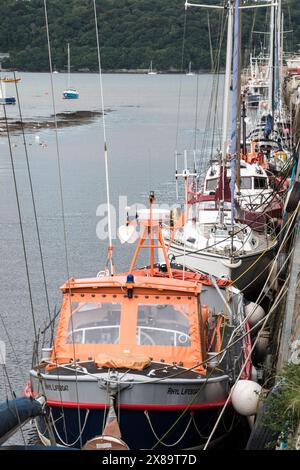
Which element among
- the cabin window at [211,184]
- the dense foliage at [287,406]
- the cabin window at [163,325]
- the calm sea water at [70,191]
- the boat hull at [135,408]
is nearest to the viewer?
the dense foliage at [287,406]

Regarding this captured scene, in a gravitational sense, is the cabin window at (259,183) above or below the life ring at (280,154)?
above

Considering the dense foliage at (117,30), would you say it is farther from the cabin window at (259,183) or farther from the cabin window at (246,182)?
the cabin window at (259,183)

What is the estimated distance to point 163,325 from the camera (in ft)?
48.5

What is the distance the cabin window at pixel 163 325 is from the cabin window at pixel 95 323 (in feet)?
1.21

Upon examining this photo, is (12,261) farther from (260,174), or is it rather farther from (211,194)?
(260,174)

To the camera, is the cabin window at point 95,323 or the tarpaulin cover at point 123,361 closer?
the tarpaulin cover at point 123,361

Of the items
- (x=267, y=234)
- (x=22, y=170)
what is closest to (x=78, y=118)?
(x=22, y=170)

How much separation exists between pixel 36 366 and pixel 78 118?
289ft

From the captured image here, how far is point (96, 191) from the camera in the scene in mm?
48438

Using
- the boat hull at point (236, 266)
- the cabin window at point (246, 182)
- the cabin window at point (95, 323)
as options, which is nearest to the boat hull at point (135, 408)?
the cabin window at point (95, 323)

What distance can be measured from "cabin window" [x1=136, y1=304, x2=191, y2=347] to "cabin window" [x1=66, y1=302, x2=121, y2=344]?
368mm

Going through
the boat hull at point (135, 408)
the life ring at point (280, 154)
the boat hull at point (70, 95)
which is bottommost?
the boat hull at point (70, 95)

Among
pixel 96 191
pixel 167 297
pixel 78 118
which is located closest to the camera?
pixel 167 297

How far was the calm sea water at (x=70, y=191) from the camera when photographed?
82.2 ft
